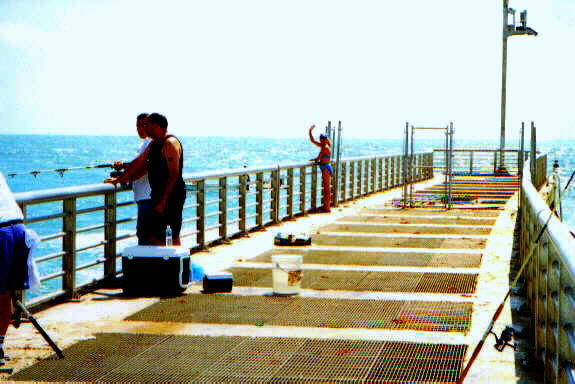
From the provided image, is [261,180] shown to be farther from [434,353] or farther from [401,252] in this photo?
[434,353]

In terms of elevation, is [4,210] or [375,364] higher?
[4,210]

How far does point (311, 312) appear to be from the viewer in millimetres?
8445

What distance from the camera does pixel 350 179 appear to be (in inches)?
974

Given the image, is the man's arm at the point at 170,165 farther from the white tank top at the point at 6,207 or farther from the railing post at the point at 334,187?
the railing post at the point at 334,187

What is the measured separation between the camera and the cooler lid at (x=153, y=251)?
9148 millimetres

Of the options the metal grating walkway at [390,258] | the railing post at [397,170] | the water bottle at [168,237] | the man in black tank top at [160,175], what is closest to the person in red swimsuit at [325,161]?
the metal grating walkway at [390,258]

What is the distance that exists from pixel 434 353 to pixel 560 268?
208 centimetres

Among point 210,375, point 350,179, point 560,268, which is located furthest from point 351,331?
point 350,179

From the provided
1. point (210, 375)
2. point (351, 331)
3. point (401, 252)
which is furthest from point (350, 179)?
point (210, 375)

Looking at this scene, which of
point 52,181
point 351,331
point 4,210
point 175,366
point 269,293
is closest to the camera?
point 4,210

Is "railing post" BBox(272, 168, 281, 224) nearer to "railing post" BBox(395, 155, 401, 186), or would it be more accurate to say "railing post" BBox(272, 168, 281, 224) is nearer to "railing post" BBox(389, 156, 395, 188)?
"railing post" BBox(389, 156, 395, 188)

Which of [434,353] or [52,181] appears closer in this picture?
[434,353]

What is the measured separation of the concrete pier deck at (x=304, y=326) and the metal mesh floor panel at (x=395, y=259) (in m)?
0.02

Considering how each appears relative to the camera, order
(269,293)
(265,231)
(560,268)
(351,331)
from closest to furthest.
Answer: (560,268) < (351,331) < (269,293) < (265,231)
